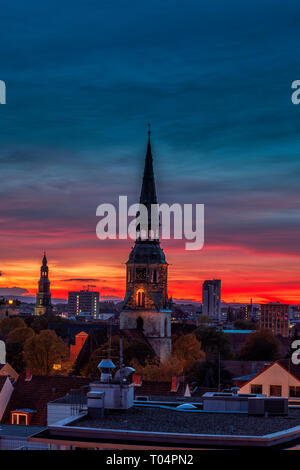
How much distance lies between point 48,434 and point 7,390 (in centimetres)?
3621

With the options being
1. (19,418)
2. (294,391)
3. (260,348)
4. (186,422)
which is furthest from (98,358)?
(186,422)

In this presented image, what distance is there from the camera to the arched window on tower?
144 metres

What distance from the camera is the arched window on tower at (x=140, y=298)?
471 ft

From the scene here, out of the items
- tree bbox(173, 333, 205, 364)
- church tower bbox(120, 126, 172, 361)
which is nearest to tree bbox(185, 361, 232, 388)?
tree bbox(173, 333, 205, 364)

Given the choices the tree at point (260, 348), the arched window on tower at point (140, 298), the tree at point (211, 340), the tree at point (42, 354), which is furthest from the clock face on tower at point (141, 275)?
the tree at point (42, 354)

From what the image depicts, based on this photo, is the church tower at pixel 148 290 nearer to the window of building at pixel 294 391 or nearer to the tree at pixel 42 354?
the tree at pixel 42 354

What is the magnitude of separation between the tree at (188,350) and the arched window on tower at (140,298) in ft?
28.8

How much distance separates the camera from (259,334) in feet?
529

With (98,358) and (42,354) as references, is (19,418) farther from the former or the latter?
(42,354)

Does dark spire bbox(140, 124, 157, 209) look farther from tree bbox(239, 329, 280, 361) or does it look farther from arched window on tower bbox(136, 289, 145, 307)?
tree bbox(239, 329, 280, 361)

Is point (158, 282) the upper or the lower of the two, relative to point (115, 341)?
upper
